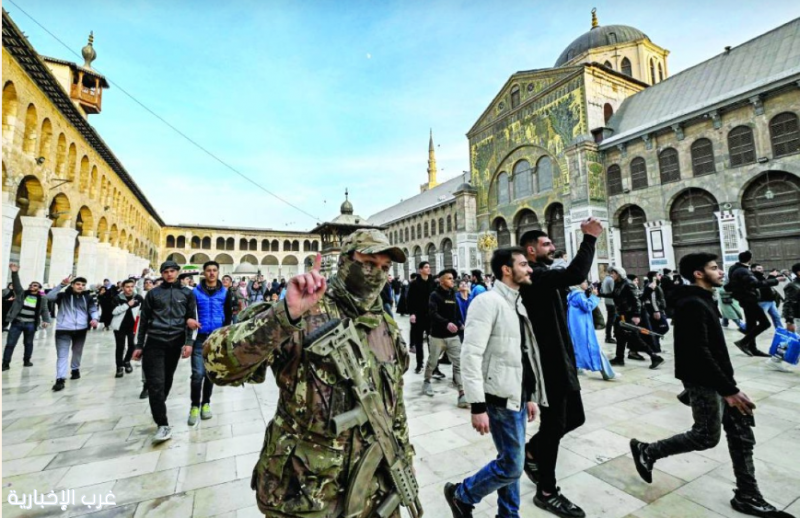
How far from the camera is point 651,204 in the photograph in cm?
1797

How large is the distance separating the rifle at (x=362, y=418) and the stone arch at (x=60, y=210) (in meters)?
20.5

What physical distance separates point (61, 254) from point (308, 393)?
20.1 m

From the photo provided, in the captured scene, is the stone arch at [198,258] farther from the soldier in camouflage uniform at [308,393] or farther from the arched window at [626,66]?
the soldier in camouflage uniform at [308,393]

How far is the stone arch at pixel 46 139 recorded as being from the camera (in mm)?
14344

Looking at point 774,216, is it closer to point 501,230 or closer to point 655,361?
point 655,361

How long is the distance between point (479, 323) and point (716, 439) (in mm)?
2103

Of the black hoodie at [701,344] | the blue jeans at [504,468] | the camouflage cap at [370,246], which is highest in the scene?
the camouflage cap at [370,246]

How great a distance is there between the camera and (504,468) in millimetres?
2357

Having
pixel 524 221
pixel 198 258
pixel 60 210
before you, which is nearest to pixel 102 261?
pixel 60 210

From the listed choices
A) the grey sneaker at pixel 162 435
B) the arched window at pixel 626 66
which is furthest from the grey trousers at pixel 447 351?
the arched window at pixel 626 66

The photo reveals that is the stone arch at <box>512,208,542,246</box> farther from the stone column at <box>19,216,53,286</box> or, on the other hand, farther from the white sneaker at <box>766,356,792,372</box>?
the stone column at <box>19,216,53,286</box>

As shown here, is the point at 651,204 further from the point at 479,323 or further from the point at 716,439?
the point at 479,323

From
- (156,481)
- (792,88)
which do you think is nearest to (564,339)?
(156,481)

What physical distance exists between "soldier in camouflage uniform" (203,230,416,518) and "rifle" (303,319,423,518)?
0.02m
